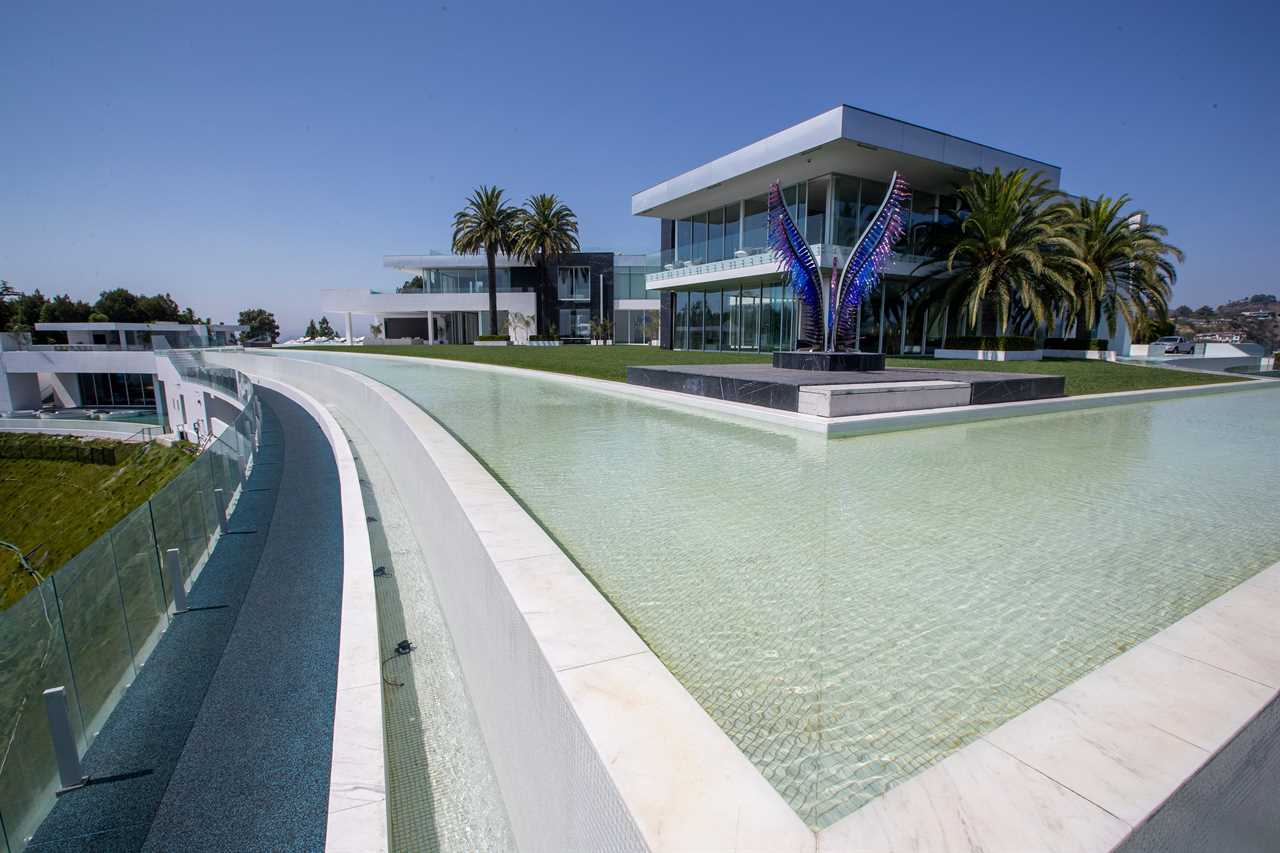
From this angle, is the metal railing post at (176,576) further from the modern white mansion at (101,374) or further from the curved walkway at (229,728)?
the modern white mansion at (101,374)

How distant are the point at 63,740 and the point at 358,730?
79.2 inches

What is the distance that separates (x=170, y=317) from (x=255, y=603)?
97.2 m

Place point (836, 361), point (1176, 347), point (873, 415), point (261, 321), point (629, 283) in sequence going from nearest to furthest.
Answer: point (873, 415) < point (836, 361) < point (1176, 347) < point (629, 283) < point (261, 321)

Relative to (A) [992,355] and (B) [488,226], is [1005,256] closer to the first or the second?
(A) [992,355]

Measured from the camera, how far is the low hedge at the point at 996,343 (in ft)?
69.7

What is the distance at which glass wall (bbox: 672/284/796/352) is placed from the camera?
24875 mm

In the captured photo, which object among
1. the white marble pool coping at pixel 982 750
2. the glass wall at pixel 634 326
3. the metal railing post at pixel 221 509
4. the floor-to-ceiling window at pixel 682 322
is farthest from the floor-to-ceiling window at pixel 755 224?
the white marble pool coping at pixel 982 750

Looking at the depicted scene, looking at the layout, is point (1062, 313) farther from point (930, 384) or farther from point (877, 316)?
point (930, 384)

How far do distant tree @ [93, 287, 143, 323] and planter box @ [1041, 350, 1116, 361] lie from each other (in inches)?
3630

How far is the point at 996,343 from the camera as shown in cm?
2139

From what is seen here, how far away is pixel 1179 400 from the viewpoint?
12.0 m

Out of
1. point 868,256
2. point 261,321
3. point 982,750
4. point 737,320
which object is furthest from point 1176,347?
point 261,321

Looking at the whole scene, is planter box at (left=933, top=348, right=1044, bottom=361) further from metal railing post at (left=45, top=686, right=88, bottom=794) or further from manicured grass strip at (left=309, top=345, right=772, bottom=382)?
metal railing post at (left=45, top=686, right=88, bottom=794)

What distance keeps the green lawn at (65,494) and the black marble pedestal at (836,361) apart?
33132 mm
